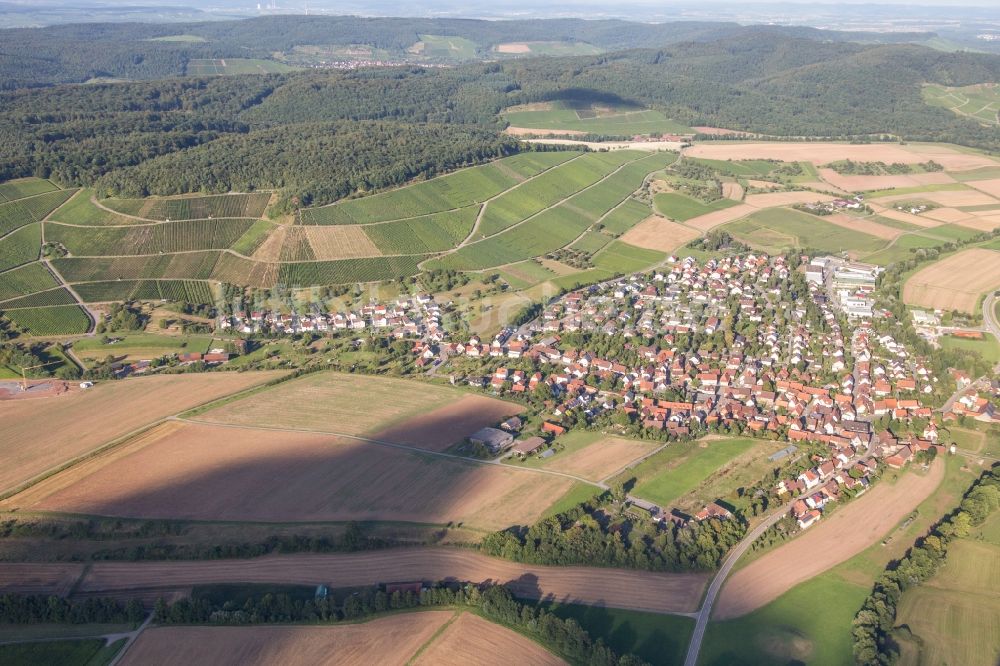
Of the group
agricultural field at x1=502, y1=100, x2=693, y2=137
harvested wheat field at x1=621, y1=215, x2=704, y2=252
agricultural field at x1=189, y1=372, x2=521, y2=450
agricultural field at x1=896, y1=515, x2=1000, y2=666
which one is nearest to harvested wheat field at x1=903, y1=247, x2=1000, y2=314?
harvested wheat field at x1=621, y1=215, x2=704, y2=252

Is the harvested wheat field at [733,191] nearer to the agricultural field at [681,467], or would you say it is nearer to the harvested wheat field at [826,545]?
the agricultural field at [681,467]

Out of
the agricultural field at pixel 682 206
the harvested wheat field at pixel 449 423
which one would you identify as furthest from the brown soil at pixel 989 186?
the harvested wheat field at pixel 449 423

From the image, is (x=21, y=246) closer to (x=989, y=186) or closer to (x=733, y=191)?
(x=733, y=191)

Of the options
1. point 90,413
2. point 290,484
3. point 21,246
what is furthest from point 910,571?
point 21,246

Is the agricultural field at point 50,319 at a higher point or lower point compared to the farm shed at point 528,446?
higher

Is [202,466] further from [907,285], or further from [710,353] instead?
[907,285]

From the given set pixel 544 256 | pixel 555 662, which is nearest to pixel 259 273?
pixel 544 256
